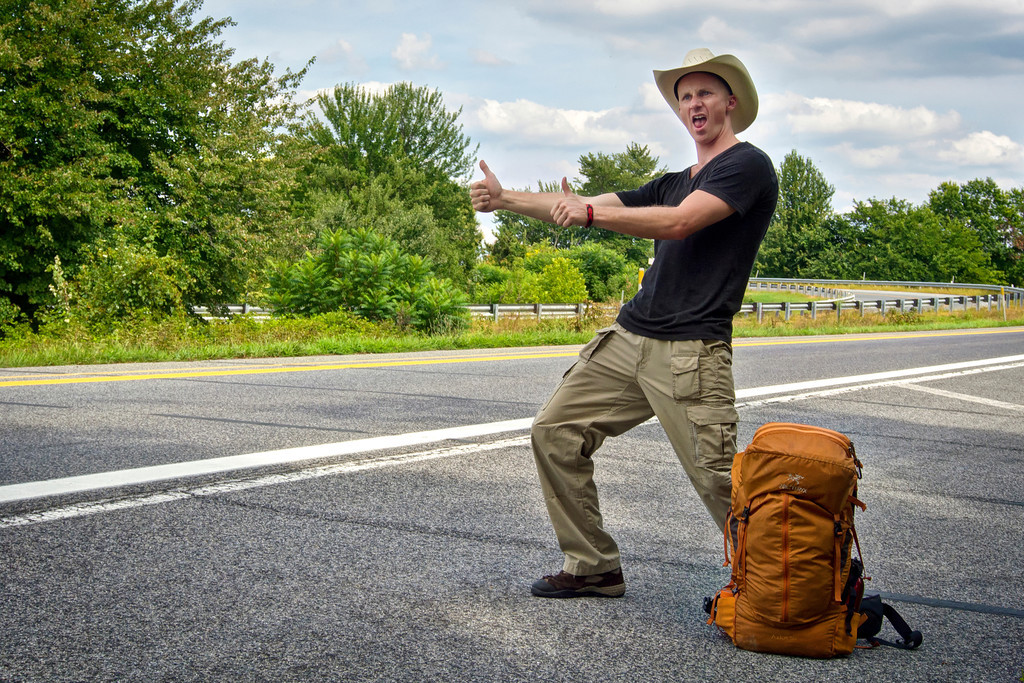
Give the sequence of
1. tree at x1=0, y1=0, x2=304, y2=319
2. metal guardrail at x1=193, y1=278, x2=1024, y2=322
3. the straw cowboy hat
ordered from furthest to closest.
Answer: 1. metal guardrail at x1=193, y1=278, x2=1024, y2=322
2. tree at x1=0, y1=0, x2=304, y2=319
3. the straw cowboy hat

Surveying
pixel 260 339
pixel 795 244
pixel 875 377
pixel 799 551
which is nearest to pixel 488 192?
pixel 799 551

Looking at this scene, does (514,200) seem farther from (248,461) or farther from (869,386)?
(869,386)

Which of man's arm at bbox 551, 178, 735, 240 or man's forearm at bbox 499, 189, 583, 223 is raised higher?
man's forearm at bbox 499, 189, 583, 223

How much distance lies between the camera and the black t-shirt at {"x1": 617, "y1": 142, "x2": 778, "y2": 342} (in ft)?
10.6

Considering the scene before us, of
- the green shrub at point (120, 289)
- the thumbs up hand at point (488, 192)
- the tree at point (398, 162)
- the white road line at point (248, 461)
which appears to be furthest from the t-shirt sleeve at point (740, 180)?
the tree at point (398, 162)

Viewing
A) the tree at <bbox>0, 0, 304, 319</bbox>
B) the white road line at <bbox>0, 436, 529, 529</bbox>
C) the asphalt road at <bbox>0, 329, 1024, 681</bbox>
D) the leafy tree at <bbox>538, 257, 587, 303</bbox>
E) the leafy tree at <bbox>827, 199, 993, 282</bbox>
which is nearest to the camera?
the asphalt road at <bbox>0, 329, 1024, 681</bbox>

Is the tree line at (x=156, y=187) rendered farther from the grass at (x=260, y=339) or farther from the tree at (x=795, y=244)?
the tree at (x=795, y=244)

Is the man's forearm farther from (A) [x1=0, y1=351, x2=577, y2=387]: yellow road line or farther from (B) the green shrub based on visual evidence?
(B) the green shrub

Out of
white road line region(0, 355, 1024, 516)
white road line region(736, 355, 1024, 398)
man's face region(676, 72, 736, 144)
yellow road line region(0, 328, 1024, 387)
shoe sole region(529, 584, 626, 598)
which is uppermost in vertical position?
man's face region(676, 72, 736, 144)

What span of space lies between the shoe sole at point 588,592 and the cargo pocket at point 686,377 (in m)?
0.79

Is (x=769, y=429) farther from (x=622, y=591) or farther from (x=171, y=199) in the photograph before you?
(x=171, y=199)

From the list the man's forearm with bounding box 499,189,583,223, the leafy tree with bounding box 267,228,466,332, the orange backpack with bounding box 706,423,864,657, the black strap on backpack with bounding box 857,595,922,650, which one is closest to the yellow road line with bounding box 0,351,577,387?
the leafy tree with bounding box 267,228,466,332

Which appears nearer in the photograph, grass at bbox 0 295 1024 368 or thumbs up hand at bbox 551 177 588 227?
thumbs up hand at bbox 551 177 588 227

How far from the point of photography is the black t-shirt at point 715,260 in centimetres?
324
